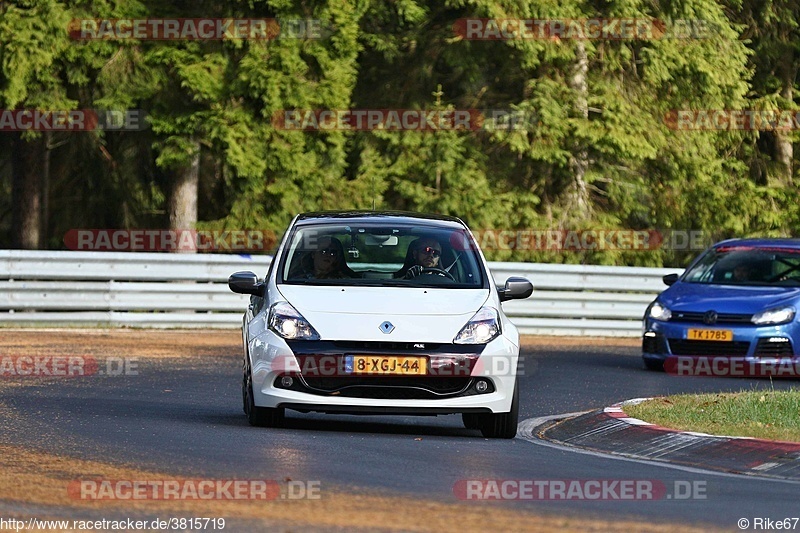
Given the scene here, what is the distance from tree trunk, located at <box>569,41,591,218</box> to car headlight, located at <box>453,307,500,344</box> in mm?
22308

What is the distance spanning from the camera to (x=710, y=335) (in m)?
19.1

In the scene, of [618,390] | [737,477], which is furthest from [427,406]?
[618,390]

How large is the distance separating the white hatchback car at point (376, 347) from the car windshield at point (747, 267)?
8.42 meters

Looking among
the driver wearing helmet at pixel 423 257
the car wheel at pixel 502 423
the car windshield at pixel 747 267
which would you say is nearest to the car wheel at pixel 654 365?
the car windshield at pixel 747 267

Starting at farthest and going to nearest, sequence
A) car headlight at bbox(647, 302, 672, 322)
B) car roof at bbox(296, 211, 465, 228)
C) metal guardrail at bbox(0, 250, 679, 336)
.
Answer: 1. metal guardrail at bbox(0, 250, 679, 336)
2. car headlight at bbox(647, 302, 672, 322)
3. car roof at bbox(296, 211, 465, 228)

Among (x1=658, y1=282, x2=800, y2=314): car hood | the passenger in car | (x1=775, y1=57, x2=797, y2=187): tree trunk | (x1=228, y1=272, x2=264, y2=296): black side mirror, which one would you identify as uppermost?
(x1=775, y1=57, x2=797, y2=187): tree trunk

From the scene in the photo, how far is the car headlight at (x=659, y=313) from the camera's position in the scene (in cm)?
1958

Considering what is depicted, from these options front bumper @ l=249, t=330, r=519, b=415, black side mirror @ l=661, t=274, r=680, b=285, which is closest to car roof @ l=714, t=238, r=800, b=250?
black side mirror @ l=661, t=274, r=680, b=285

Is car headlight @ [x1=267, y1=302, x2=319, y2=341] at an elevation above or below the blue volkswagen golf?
above

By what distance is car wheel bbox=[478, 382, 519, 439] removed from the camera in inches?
475

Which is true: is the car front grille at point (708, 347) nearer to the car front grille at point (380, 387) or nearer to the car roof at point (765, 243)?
the car roof at point (765, 243)

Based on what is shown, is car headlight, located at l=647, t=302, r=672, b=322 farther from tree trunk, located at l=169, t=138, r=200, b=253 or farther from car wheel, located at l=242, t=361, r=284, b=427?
tree trunk, located at l=169, t=138, r=200, b=253

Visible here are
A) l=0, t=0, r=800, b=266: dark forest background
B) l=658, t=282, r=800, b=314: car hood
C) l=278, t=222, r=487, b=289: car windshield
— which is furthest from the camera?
l=0, t=0, r=800, b=266: dark forest background

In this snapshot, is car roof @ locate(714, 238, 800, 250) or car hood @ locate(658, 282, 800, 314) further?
car roof @ locate(714, 238, 800, 250)
